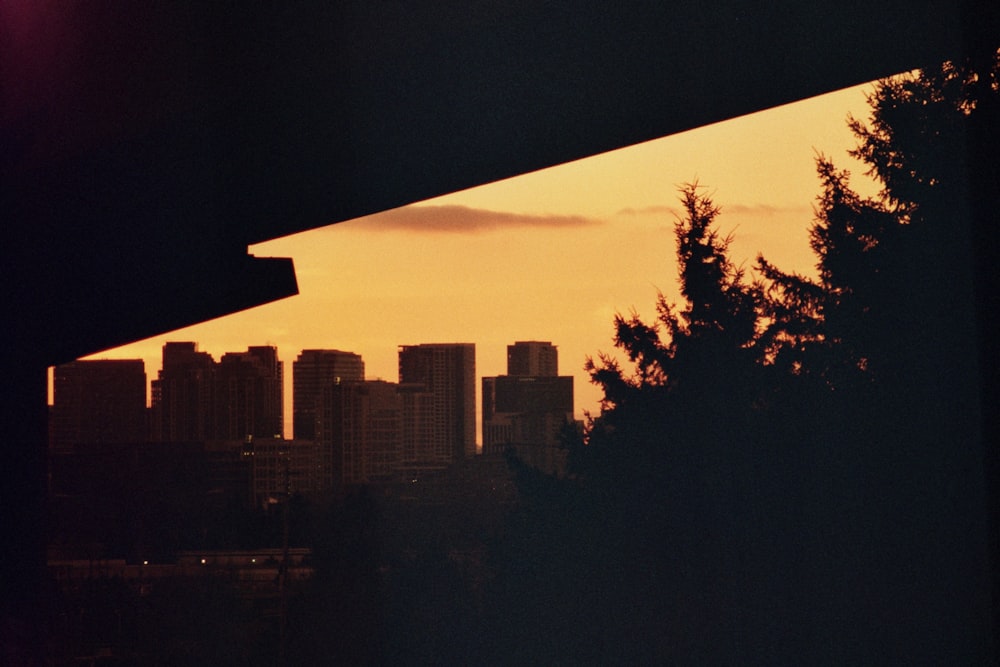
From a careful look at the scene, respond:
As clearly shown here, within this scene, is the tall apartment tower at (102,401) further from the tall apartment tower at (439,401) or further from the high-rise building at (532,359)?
the high-rise building at (532,359)

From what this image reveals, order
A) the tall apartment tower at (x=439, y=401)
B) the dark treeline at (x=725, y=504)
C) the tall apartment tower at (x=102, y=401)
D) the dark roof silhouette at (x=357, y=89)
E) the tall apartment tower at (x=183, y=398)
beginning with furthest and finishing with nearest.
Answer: the tall apartment tower at (x=183, y=398), the tall apartment tower at (x=102, y=401), the dark treeline at (x=725, y=504), the tall apartment tower at (x=439, y=401), the dark roof silhouette at (x=357, y=89)

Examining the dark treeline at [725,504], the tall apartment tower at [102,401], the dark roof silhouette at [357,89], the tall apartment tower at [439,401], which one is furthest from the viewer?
the tall apartment tower at [102,401]

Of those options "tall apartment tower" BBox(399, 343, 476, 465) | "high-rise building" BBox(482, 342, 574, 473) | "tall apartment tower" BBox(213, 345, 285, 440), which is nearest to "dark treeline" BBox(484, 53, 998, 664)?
"high-rise building" BBox(482, 342, 574, 473)

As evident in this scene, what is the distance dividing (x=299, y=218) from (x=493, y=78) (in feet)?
5.87

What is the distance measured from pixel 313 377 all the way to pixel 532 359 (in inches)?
122

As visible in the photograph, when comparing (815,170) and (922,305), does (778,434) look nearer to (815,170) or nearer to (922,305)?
(922,305)

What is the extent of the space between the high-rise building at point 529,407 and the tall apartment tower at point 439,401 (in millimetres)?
445

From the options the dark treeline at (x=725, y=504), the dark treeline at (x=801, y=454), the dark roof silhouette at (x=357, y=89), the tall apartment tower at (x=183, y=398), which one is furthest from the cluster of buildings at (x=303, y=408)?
the dark roof silhouette at (x=357, y=89)

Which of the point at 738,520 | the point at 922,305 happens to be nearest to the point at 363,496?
the point at 738,520

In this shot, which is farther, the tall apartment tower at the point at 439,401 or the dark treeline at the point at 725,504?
the dark treeline at the point at 725,504

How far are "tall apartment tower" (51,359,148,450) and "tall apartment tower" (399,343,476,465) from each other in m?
3.48

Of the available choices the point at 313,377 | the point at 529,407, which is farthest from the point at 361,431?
the point at 529,407

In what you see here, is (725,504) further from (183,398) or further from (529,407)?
(183,398)

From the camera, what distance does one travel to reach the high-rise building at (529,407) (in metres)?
13.9
